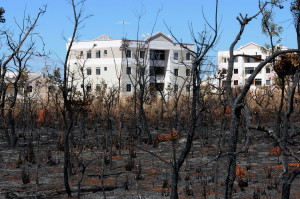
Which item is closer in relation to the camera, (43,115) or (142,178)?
(142,178)

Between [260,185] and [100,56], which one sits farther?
[100,56]

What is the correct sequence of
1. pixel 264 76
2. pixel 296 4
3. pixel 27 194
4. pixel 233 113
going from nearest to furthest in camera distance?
pixel 233 113
pixel 27 194
pixel 296 4
pixel 264 76

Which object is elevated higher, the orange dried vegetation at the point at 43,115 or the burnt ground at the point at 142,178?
the orange dried vegetation at the point at 43,115

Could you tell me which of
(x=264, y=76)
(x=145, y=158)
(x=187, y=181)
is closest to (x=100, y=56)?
(x=264, y=76)

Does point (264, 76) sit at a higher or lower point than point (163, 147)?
higher

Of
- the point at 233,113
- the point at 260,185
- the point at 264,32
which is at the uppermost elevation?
the point at 264,32

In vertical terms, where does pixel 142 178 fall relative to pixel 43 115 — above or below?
below

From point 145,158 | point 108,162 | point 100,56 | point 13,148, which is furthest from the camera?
point 100,56

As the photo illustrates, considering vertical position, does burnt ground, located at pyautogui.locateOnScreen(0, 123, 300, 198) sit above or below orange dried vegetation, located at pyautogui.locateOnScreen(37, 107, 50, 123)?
below

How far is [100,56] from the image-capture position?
5619 cm

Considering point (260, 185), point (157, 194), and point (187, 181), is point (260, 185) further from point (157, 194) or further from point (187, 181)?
point (157, 194)

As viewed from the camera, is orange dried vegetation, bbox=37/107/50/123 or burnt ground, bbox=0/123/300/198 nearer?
burnt ground, bbox=0/123/300/198

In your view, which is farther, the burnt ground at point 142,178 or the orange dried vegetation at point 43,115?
A: the orange dried vegetation at point 43,115

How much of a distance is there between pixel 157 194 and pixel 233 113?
4.51m
